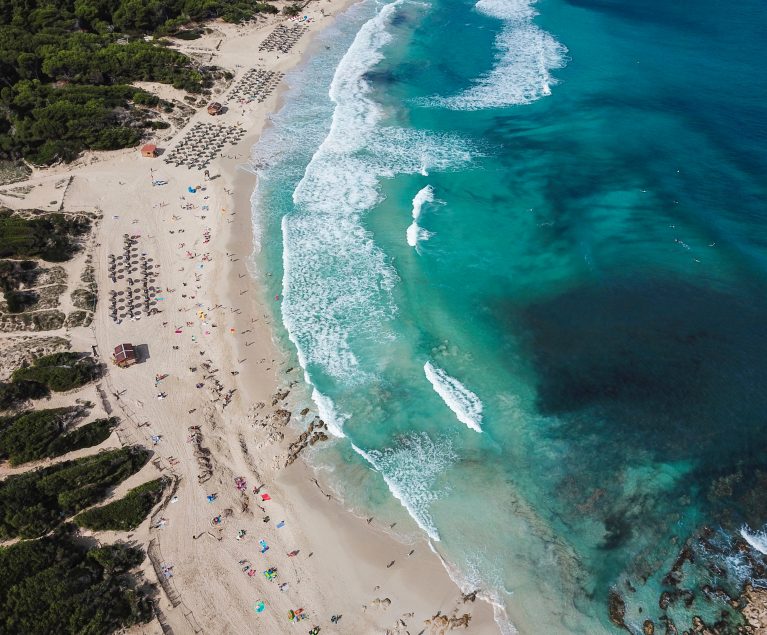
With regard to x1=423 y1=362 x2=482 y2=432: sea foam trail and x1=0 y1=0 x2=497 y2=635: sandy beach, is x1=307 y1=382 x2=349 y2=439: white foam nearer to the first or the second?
x1=0 y1=0 x2=497 y2=635: sandy beach

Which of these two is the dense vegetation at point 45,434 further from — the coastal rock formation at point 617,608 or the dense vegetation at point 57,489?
the coastal rock formation at point 617,608

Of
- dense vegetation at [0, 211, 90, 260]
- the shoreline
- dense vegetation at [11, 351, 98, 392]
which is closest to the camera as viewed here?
the shoreline

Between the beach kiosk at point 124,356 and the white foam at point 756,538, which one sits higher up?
the white foam at point 756,538

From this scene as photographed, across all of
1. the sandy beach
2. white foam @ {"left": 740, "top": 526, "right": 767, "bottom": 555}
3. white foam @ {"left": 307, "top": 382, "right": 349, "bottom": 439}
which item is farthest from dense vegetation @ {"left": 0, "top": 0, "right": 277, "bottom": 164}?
white foam @ {"left": 740, "top": 526, "right": 767, "bottom": 555}

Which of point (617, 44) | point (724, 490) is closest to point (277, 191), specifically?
point (724, 490)

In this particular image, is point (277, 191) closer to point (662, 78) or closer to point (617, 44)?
point (662, 78)

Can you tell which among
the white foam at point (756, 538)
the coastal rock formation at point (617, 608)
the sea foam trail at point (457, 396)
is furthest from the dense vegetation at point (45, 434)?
the white foam at point (756, 538)
